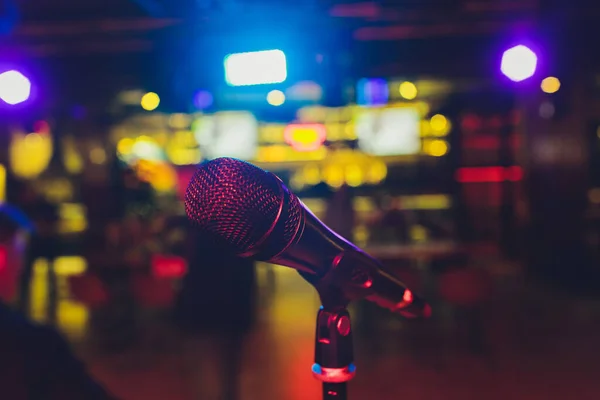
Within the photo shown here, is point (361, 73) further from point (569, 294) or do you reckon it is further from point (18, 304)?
point (18, 304)

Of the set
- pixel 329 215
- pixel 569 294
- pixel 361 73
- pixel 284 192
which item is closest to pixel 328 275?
pixel 284 192

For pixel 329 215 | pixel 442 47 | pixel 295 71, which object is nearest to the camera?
pixel 329 215

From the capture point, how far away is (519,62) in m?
5.85

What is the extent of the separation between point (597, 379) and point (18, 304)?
5.99 m

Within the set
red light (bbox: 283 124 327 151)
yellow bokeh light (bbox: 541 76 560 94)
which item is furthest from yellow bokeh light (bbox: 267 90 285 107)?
yellow bokeh light (bbox: 541 76 560 94)

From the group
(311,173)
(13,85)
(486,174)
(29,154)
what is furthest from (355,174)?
(29,154)

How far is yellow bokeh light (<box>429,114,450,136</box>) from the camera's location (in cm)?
847

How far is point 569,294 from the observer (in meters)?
6.77

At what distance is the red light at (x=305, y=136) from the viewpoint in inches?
311

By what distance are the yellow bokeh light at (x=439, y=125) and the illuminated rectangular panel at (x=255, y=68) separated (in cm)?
339

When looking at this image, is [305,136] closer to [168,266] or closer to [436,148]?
[436,148]

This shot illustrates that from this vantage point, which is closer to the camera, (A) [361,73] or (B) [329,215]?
(B) [329,215]

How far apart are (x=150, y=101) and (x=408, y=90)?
13.4ft

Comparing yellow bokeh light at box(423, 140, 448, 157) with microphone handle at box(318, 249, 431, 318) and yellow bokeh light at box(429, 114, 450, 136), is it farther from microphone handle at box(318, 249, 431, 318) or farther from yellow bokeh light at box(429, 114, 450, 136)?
microphone handle at box(318, 249, 431, 318)
